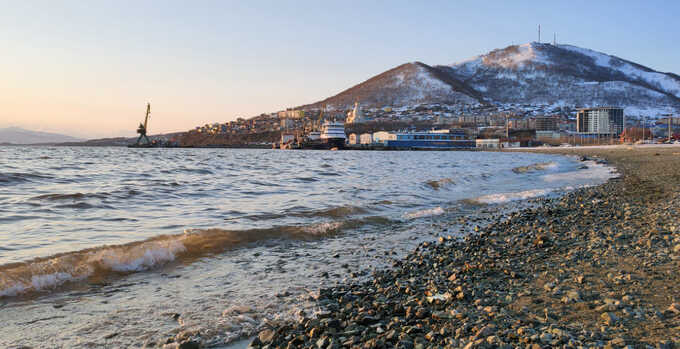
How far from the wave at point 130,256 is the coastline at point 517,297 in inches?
120

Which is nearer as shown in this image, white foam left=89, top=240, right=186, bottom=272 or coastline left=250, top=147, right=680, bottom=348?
coastline left=250, top=147, right=680, bottom=348

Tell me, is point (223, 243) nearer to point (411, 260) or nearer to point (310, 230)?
point (310, 230)

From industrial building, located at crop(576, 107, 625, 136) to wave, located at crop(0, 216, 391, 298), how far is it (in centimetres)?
19329

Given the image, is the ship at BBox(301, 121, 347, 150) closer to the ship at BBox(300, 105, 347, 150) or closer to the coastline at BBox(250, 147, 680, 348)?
the ship at BBox(300, 105, 347, 150)

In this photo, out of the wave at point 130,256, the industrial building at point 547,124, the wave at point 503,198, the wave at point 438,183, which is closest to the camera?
the wave at point 130,256

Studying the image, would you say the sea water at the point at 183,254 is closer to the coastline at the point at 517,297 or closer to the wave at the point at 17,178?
the coastline at the point at 517,297

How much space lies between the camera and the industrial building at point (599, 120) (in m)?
174

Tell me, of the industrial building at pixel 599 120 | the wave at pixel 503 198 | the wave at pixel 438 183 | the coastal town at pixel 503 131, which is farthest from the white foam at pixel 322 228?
the industrial building at pixel 599 120

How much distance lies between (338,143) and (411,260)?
115929 mm

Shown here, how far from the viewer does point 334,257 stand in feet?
22.2

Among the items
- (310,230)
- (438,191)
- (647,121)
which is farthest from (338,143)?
(647,121)

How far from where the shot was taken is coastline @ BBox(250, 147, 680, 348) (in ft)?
10.3

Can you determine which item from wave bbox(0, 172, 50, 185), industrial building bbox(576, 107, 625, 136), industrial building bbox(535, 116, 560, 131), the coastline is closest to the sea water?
the coastline

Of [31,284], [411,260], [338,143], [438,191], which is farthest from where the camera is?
[338,143]
